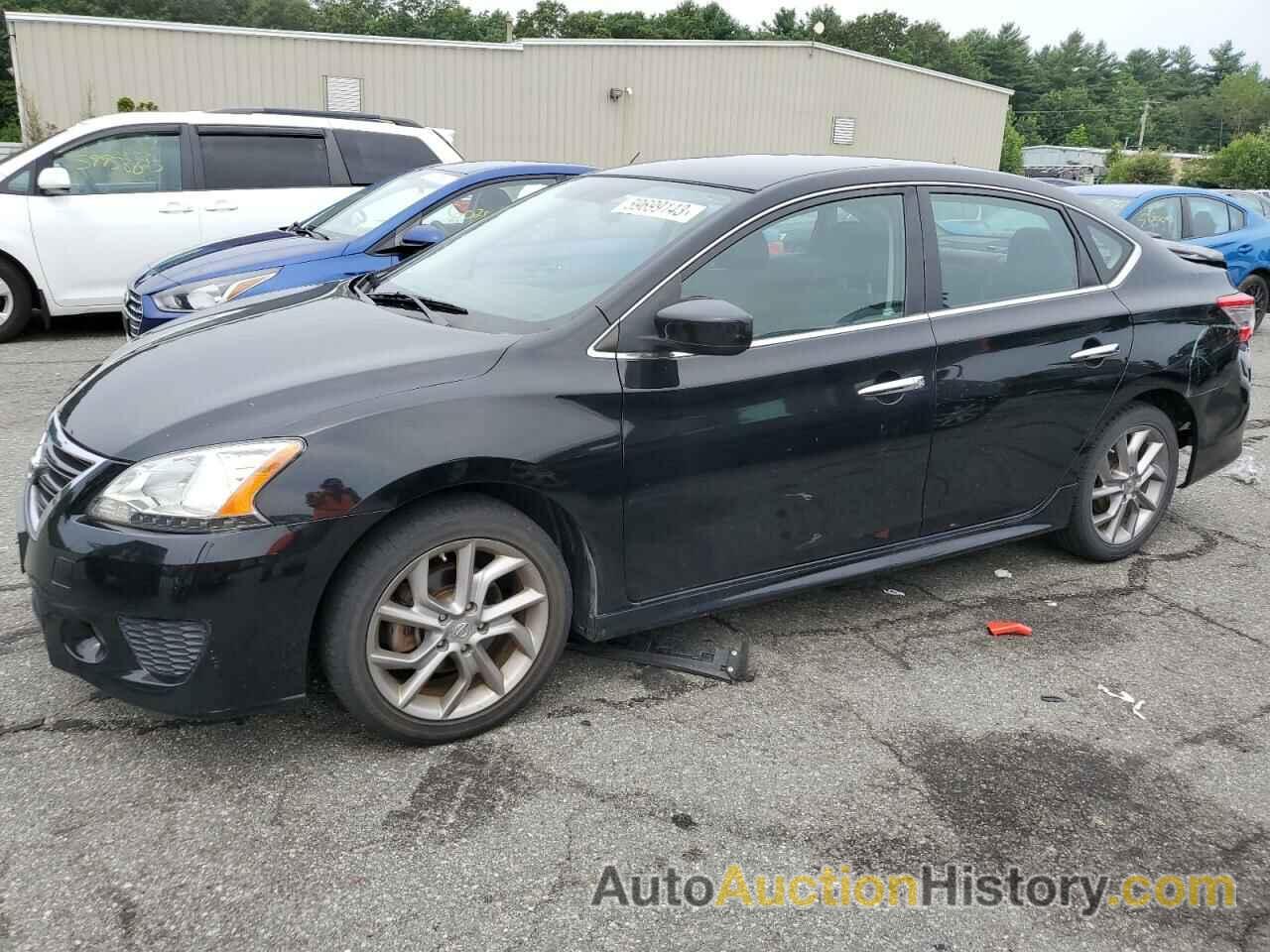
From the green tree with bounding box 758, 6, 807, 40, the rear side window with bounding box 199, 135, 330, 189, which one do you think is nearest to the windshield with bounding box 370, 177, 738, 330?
the rear side window with bounding box 199, 135, 330, 189

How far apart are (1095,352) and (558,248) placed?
214 cm

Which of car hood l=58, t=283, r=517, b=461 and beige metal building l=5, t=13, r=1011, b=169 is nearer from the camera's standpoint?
car hood l=58, t=283, r=517, b=461

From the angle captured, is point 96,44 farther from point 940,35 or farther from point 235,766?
point 940,35

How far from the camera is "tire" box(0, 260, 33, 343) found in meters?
8.27

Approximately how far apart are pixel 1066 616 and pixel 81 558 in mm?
3424

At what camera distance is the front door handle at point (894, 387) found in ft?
11.8

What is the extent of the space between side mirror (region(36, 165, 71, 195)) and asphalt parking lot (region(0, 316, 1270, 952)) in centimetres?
526

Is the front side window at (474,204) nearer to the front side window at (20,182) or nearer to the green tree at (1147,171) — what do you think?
the front side window at (20,182)

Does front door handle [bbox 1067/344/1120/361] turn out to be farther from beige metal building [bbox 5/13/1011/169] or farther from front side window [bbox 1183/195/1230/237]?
beige metal building [bbox 5/13/1011/169]

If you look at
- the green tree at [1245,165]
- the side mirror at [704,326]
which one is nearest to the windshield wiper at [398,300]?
the side mirror at [704,326]

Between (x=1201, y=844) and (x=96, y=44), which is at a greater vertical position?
(x=96, y=44)

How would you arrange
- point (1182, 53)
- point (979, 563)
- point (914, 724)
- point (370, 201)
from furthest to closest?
point (1182, 53)
point (370, 201)
point (979, 563)
point (914, 724)

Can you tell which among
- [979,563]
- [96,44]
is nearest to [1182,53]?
→ [96,44]

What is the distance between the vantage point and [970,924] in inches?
98.3
